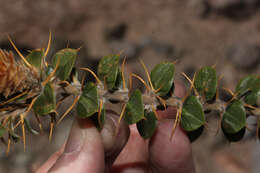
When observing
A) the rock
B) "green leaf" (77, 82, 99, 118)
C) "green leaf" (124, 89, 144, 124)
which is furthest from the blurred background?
"green leaf" (77, 82, 99, 118)

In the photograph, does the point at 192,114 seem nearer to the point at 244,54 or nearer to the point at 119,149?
the point at 119,149

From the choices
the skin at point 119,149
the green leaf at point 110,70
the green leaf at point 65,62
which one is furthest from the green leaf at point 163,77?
the green leaf at point 65,62

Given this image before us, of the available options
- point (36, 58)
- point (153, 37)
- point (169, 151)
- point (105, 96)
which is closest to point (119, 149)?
point (169, 151)

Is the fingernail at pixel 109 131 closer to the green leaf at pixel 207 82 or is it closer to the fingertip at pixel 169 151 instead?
the fingertip at pixel 169 151

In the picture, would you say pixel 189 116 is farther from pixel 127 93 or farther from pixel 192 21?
pixel 192 21

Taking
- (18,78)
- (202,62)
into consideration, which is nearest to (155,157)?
(18,78)
